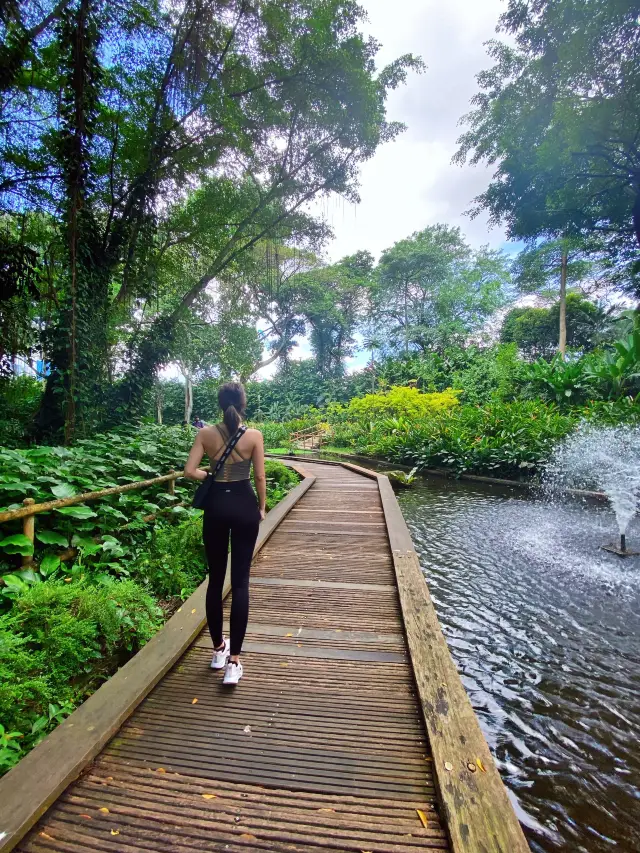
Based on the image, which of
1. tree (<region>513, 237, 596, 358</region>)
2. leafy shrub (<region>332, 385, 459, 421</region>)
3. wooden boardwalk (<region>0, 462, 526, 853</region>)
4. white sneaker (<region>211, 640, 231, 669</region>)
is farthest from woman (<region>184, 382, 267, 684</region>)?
tree (<region>513, 237, 596, 358</region>)

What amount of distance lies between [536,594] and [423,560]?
1311mm

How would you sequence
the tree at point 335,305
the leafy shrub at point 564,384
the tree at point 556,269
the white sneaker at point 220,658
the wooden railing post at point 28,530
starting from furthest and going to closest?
the tree at point 335,305
the tree at point 556,269
the leafy shrub at point 564,384
the wooden railing post at point 28,530
the white sneaker at point 220,658

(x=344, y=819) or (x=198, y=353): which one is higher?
(x=198, y=353)

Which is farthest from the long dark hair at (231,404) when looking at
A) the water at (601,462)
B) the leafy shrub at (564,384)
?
the leafy shrub at (564,384)

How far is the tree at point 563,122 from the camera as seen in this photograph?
8453 mm

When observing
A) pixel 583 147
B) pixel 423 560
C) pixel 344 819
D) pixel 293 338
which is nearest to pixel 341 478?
pixel 423 560

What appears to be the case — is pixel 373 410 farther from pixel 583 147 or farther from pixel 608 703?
pixel 608 703

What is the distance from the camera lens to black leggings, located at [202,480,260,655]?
6.81 ft

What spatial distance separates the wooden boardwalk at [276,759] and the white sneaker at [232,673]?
0.15 feet

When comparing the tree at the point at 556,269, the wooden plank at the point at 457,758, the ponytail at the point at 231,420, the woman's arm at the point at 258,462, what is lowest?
the wooden plank at the point at 457,758

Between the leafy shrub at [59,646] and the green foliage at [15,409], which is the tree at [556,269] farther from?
the leafy shrub at [59,646]

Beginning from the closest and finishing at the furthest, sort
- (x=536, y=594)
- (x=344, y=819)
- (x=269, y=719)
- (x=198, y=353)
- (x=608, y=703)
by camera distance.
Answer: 1. (x=344, y=819)
2. (x=269, y=719)
3. (x=608, y=703)
4. (x=536, y=594)
5. (x=198, y=353)

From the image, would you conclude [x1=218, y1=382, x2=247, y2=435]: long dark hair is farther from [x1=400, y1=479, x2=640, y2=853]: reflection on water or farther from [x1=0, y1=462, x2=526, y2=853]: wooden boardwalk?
[x1=400, y1=479, x2=640, y2=853]: reflection on water

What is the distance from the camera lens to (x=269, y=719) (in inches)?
74.9
